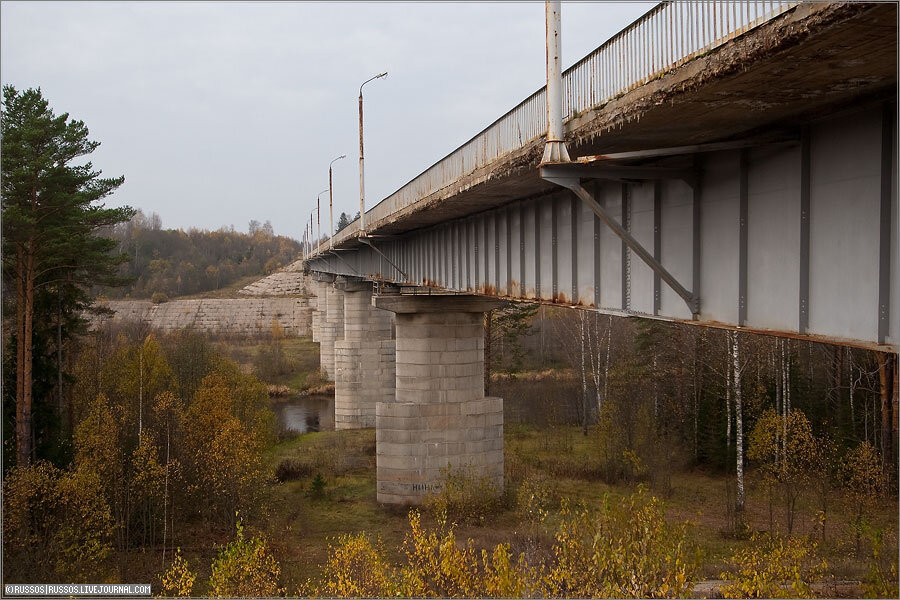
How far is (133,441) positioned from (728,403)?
2192 centimetres

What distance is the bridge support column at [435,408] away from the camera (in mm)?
23344

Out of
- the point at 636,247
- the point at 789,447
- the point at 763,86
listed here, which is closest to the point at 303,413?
the point at 789,447

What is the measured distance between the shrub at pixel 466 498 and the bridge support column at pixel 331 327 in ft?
110

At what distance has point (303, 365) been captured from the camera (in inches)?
2857

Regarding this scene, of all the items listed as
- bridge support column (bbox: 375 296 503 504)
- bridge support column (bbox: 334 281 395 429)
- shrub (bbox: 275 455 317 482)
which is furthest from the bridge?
bridge support column (bbox: 334 281 395 429)

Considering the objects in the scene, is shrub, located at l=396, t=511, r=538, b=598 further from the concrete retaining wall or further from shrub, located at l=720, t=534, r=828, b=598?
the concrete retaining wall

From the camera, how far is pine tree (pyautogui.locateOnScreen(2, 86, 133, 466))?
20000mm

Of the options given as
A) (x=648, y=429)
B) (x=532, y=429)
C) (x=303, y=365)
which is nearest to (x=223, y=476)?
(x=648, y=429)

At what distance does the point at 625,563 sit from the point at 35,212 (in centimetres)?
1837

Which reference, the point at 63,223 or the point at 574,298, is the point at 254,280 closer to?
the point at 63,223

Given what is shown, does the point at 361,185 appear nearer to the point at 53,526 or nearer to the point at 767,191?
the point at 53,526

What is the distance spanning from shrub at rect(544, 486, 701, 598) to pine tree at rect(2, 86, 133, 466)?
605 inches

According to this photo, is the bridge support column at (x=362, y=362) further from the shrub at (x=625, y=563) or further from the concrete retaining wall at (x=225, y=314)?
the concrete retaining wall at (x=225, y=314)

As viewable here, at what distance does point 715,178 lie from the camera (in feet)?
28.7
